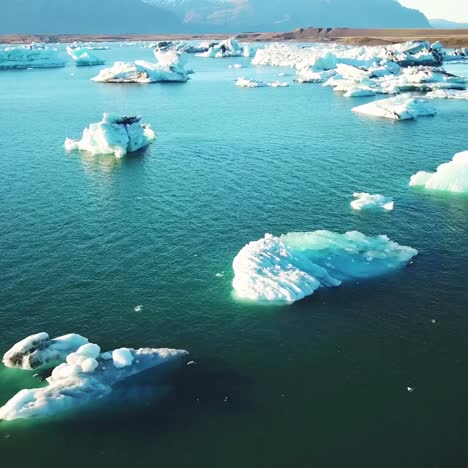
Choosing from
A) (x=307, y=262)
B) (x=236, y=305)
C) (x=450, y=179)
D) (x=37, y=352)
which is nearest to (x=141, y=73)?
(x=450, y=179)

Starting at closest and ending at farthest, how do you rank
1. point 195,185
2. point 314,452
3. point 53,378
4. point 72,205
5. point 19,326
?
1. point 314,452
2. point 53,378
3. point 19,326
4. point 72,205
5. point 195,185

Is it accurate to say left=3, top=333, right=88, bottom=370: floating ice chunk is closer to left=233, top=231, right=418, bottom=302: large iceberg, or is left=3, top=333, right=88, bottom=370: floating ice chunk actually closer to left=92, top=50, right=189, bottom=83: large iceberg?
left=233, top=231, right=418, bottom=302: large iceberg

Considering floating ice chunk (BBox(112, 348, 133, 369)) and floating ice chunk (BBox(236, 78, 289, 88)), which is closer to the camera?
floating ice chunk (BBox(112, 348, 133, 369))

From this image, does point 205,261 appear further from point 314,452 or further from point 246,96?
point 246,96

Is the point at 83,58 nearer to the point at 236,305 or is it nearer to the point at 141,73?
the point at 141,73

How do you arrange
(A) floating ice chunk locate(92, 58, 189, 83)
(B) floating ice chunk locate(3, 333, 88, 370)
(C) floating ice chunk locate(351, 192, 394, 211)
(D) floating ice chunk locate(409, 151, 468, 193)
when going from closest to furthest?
(B) floating ice chunk locate(3, 333, 88, 370), (C) floating ice chunk locate(351, 192, 394, 211), (D) floating ice chunk locate(409, 151, 468, 193), (A) floating ice chunk locate(92, 58, 189, 83)

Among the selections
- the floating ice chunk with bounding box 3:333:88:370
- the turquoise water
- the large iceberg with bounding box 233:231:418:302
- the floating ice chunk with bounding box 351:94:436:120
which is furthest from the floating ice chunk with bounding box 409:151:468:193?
the floating ice chunk with bounding box 3:333:88:370

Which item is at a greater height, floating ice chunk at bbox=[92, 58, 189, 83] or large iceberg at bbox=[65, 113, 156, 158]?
floating ice chunk at bbox=[92, 58, 189, 83]

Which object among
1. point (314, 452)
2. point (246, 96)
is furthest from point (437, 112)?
point (314, 452)
